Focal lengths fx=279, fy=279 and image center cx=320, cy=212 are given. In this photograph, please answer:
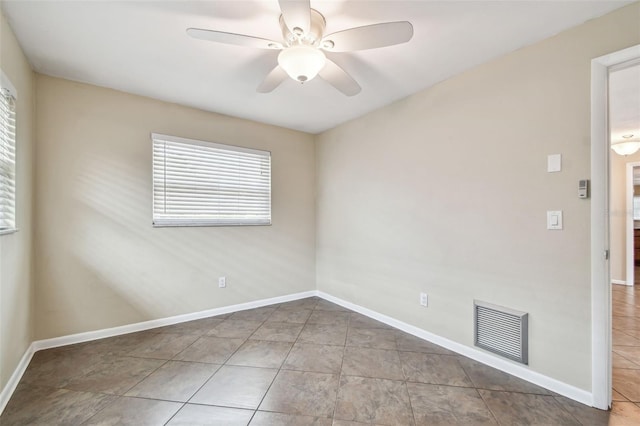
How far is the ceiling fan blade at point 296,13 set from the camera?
4.21 feet

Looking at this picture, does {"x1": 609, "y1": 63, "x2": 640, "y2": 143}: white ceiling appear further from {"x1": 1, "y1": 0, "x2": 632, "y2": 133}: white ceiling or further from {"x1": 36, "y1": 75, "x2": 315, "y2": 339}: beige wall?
{"x1": 36, "y1": 75, "x2": 315, "y2": 339}: beige wall

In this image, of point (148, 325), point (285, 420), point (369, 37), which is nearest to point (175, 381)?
point (285, 420)

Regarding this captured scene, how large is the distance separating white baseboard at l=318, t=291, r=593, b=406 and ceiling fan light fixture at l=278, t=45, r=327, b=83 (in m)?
2.39

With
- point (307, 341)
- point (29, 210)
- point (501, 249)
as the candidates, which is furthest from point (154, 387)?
point (501, 249)

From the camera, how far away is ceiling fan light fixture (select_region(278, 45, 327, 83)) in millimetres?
1549

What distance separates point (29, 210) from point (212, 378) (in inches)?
76.9

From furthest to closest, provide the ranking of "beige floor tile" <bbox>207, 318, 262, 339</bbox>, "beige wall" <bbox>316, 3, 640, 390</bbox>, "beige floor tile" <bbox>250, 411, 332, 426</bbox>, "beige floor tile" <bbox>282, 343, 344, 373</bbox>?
"beige floor tile" <bbox>207, 318, 262, 339</bbox> → "beige floor tile" <bbox>282, 343, 344, 373</bbox> → "beige wall" <bbox>316, 3, 640, 390</bbox> → "beige floor tile" <bbox>250, 411, 332, 426</bbox>

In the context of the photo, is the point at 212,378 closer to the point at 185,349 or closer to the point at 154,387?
the point at 154,387

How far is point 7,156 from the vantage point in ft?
5.98

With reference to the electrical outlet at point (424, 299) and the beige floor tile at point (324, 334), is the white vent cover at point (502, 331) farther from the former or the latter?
the beige floor tile at point (324, 334)

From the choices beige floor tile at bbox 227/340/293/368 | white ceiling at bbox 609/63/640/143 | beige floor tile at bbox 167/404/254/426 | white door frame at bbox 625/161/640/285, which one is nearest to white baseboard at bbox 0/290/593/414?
beige floor tile at bbox 227/340/293/368

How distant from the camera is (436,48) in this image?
1.98 metres

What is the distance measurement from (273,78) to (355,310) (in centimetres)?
264

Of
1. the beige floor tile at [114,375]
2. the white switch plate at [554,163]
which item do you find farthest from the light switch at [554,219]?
the beige floor tile at [114,375]
